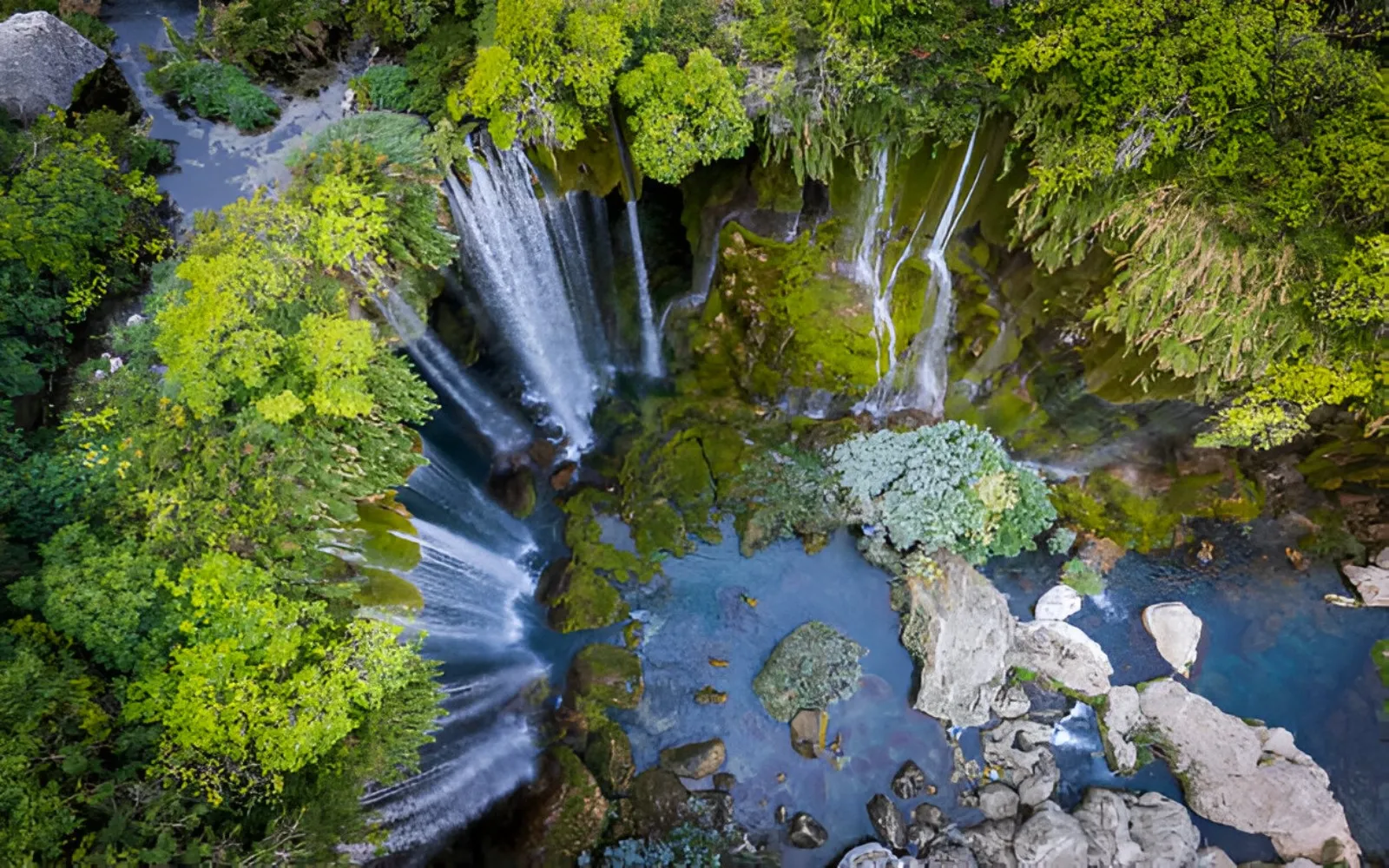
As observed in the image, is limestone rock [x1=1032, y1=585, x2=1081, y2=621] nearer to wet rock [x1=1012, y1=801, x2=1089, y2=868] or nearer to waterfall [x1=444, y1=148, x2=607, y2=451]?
wet rock [x1=1012, y1=801, x2=1089, y2=868]

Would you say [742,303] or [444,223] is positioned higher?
[444,223]

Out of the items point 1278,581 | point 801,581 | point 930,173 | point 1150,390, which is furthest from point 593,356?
point 1278,581

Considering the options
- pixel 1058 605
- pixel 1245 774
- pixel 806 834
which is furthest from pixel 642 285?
pixel 1245 774

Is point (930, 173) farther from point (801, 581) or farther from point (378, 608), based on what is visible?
point (378, 608)

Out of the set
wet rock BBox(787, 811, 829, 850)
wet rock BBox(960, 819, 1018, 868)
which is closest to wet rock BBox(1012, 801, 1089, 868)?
wet rock BBox(960, 819, 1018, 868)

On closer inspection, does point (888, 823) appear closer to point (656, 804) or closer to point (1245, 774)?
point (656, 804)
